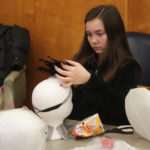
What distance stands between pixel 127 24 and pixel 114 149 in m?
1.44

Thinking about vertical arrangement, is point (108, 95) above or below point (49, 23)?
below

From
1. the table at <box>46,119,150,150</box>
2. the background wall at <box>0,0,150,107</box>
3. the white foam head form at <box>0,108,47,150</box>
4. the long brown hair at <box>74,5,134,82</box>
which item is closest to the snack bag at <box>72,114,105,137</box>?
the table at <box>46,119,150,150</box>

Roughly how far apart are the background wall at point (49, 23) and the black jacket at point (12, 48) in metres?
0.18

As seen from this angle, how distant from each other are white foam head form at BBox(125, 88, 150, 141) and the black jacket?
124 centimetres

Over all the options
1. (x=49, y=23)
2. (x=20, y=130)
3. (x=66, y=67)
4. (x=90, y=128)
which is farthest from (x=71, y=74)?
(x=49, y=23)

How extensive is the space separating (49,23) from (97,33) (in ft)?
3.66

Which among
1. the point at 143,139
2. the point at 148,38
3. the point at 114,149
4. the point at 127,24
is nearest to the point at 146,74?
the point at 148,38

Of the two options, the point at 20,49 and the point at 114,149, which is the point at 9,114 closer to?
the point at 114,149

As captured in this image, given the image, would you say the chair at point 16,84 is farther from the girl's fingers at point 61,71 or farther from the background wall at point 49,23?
the girl's fingers at point 61,71

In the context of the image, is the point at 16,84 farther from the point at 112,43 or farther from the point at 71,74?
the point at 71,74

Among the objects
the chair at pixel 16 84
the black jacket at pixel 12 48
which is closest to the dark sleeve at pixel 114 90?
the chair at pixel 16 84

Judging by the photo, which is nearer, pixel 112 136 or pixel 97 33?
pixel 112 136

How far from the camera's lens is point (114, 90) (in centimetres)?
116

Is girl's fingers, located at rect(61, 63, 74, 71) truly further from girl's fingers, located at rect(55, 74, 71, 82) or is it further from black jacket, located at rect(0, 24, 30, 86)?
A: black jacket, located at rect(0, 24, 30, 86)
